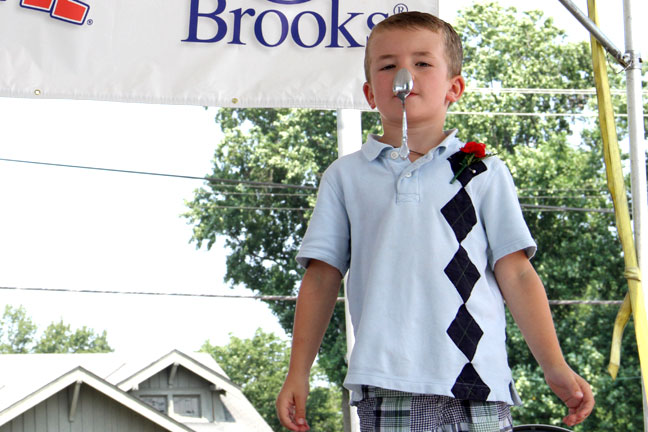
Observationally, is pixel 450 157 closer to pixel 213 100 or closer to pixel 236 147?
pixel 213 100

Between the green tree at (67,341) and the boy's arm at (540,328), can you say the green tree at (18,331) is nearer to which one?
the green tree at (67,341)

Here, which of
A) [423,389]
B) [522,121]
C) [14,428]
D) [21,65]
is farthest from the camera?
[522,121]

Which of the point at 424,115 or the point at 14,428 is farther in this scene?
the point at 14,428

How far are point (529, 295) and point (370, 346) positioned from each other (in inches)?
12.9

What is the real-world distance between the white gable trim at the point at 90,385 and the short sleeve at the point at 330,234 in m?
11.3

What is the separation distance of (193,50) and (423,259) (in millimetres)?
1375

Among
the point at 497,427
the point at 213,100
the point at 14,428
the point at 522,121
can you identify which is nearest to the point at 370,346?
the point at 497,427

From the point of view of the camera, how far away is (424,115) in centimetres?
186

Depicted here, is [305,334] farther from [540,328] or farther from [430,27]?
[430,27]

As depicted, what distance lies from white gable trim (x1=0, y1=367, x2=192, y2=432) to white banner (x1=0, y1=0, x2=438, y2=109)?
10.4m

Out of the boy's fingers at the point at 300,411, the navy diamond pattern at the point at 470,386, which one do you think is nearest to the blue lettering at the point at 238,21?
the boy's fingers at the point at 300,411

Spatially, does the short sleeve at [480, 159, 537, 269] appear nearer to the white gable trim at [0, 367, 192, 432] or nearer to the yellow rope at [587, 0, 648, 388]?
the yellow rope at [587, 0, 648, 388]

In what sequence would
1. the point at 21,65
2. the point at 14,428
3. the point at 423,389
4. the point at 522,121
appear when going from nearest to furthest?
the point at 423,389 < the point at 21,65 < the point at 14,428 < the point at 522,121

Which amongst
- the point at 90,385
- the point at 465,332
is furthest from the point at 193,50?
the point at 90,385
